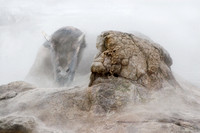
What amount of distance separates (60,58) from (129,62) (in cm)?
326

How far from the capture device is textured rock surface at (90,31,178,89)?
12.0ft

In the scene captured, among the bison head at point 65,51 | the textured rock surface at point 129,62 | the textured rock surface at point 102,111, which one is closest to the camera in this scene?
the textured rock surface at point 102,111

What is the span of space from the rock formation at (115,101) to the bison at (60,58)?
2.12 metres

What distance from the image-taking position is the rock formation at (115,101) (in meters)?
2.94

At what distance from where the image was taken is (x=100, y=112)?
320cm

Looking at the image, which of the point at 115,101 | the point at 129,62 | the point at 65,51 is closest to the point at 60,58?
the point at 65,51

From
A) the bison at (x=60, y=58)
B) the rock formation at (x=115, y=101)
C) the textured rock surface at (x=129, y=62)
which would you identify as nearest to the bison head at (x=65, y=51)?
the bison at (x=60, y=58)

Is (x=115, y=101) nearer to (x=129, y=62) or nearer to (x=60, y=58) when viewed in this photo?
(x=129, y=62)

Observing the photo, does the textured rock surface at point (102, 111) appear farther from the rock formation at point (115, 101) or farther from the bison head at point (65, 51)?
the bison head at point (65, 51)

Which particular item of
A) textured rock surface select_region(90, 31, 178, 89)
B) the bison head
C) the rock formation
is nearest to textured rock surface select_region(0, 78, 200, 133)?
the rock formation

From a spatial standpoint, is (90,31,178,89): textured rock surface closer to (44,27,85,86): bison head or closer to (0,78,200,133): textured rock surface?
(0,78,200,133): textured rock surface

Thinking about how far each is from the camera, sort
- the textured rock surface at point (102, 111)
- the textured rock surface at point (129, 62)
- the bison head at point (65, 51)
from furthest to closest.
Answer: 1. the bison head at point (65, 51)
2. the textured rock surface at point (129, 62)
3. the textured rock surface at point (102, 111)

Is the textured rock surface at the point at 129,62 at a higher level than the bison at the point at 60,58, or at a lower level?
higher

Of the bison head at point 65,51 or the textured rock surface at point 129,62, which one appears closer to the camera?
the textured rock surface at point 129,62
